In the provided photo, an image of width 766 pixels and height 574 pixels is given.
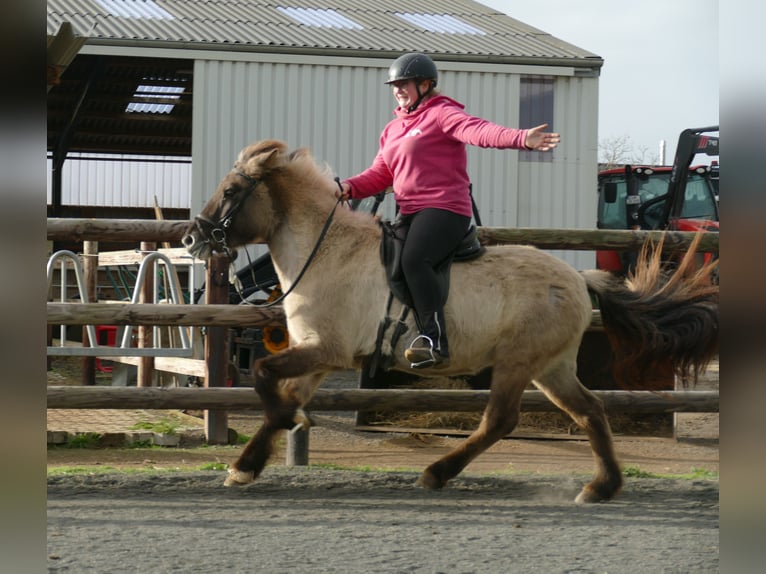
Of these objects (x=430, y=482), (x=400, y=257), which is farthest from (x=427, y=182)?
(x=430, y=482)

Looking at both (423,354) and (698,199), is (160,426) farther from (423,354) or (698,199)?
(698,199)

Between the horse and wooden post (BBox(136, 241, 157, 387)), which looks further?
wooden post (BBox(136, 241, 157, 387))

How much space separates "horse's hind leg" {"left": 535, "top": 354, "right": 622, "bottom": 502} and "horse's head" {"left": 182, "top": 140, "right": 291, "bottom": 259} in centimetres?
186

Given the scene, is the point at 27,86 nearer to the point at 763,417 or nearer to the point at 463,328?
the point at 763,417

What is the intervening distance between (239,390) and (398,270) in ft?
5.03

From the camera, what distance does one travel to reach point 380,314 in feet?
16.4

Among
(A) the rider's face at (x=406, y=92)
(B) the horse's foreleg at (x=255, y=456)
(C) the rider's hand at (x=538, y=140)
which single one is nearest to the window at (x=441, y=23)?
(A) the rider's face at (x=406, y=92)

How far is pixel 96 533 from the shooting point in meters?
4.12

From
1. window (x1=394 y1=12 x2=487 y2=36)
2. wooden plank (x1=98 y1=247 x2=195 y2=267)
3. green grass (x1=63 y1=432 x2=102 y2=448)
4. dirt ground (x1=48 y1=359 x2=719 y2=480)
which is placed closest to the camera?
dirt ground (x1=48 y1=359 x2=719 y2=480)

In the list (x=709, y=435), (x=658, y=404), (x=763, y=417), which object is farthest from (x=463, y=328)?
(x=709, y=435)

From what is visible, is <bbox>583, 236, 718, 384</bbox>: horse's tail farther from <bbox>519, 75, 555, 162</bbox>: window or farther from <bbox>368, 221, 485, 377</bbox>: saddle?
<bbox>519, 75, 555, 162</bbox>: window

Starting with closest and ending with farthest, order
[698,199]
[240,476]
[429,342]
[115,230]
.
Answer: [429,342] → [240,476] → [115,230] → [698,199]

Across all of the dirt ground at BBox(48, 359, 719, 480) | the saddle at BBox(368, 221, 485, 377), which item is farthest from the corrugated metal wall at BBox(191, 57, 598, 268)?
the saddle at BBox(368, 221, 485, 377)

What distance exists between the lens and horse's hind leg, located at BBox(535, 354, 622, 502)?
514 cm
